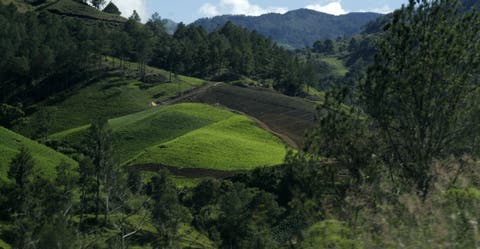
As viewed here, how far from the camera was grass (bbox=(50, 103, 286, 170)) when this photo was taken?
7650 centimetres

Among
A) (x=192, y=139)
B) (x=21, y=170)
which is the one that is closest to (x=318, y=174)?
(x=21, y=170)

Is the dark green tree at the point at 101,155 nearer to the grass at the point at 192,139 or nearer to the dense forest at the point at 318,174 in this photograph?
the dense forest at the point at 318,174

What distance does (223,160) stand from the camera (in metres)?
76.3

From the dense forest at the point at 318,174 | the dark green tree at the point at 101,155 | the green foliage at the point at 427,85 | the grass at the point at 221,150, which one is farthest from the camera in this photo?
the grass at the point at 221,150

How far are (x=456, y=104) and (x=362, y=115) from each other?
10.6 feet

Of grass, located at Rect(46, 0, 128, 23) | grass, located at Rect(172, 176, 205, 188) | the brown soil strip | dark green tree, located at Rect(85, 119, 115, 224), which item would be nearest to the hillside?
grass, located at Rect(46, 0, 128, 23)

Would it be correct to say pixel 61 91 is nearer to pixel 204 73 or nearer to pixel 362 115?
pixel 204 73

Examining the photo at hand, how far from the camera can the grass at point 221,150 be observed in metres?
75.2

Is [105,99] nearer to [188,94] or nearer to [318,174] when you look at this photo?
[188,94]

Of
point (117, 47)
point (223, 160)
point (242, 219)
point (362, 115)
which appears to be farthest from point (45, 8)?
point (362, 115)

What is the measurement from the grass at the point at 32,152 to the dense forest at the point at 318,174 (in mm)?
1559

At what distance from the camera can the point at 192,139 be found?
8481cm

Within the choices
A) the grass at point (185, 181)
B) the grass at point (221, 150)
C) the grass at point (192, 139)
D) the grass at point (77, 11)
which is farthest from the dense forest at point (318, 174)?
the grass at point (77, 11)

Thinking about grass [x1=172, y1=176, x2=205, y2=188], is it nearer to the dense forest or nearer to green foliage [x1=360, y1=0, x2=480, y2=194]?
the dense forest
